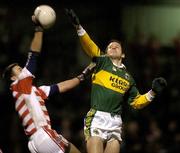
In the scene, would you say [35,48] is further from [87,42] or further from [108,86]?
[108,86]

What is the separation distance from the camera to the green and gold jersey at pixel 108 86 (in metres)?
9.12

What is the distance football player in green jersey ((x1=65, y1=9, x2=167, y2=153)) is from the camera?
29.7ft

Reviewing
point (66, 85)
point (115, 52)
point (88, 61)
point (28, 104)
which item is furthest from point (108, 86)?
point (88, 61)

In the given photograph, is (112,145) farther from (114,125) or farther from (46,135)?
(46,135)

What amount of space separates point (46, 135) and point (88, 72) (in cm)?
118

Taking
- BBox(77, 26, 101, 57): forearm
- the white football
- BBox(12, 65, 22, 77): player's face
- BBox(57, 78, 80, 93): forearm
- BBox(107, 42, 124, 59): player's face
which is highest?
the white football

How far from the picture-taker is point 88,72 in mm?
9461

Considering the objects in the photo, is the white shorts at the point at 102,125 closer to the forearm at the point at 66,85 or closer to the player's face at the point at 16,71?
the forearm at the point at 66,85

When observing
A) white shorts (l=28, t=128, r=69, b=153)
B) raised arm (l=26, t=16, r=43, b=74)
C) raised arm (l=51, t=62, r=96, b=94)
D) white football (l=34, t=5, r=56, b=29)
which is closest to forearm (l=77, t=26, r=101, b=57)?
raised arm (l=51, t=62, r=96, b=94)

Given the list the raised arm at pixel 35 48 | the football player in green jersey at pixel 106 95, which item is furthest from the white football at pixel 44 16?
the football player in green jersey at pixel 106 95

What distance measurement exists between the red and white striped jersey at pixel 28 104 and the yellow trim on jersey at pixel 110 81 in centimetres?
87

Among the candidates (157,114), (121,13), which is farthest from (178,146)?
(121,13)

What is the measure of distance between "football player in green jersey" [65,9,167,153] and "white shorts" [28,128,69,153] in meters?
0.43

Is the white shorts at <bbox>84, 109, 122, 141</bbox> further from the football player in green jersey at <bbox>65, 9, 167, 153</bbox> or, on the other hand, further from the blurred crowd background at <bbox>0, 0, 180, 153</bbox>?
the blurred crowd background at <bbox>0, 0, 180, 153</bbox>
